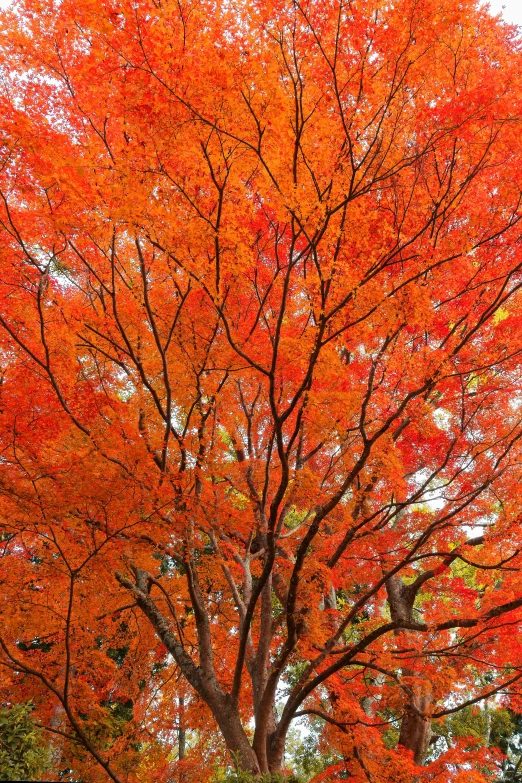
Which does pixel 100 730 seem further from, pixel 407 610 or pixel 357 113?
pixel 357 113

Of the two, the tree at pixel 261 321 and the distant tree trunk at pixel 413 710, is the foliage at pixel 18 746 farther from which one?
the distant tree trunk at pixel 413 710

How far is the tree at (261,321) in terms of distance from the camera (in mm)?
4723

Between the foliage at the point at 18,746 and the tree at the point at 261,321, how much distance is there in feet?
2.07

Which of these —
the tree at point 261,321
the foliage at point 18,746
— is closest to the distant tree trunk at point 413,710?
the tree at point 261,321

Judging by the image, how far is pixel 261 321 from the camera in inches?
321

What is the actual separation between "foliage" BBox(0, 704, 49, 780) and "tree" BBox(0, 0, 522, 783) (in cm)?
63

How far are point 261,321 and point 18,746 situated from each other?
5.92m

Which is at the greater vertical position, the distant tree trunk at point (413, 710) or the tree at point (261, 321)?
the tree at point (261, 321)

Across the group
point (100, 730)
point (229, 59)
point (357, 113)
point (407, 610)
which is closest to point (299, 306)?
point (357, 113)

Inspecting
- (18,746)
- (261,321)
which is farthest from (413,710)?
(261,321)

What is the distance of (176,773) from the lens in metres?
8.89

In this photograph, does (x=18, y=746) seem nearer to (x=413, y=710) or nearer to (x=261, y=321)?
(x=413, y=710)

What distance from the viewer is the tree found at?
4723 millimetres

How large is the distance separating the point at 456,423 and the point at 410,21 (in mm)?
5535
